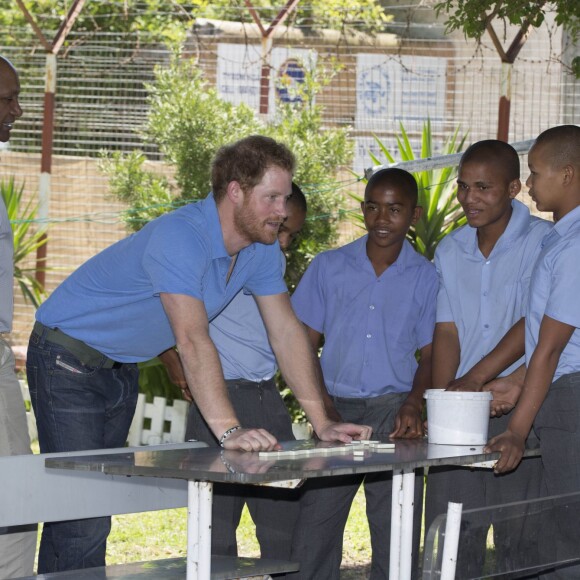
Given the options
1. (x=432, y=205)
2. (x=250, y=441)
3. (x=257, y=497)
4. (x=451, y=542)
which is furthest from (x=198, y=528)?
(x=432, y=205)

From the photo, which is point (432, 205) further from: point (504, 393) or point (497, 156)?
point (504, 393)

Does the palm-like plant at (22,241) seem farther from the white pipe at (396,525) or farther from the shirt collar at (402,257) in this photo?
the white pipe at (396,525)

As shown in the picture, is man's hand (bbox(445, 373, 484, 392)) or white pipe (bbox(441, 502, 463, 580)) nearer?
white pipe (bbox(441, 502, 463, 580))

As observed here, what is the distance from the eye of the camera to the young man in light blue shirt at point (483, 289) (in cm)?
471

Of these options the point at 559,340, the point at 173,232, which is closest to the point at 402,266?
the point at 559,340

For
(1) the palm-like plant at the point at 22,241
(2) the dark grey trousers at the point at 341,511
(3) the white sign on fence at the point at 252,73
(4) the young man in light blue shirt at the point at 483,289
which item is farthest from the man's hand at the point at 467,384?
A: (1) the palm-like plant at the point at 22,241

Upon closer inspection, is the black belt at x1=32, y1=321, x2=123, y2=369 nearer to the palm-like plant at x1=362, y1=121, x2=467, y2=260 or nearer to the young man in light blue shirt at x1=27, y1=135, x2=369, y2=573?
the young man in light blue shirt at x1=27, y1=135, x2=369, y2=573

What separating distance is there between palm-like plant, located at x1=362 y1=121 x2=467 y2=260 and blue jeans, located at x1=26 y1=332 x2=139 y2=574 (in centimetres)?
431

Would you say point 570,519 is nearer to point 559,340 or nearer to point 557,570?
→ point 557,570

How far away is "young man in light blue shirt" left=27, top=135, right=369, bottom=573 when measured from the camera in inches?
150

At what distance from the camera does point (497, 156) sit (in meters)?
4.86

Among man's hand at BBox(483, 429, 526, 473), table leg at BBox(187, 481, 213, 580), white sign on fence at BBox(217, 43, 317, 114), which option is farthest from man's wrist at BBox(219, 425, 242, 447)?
white sign on fence at BBox(217, 43, 317, 114)

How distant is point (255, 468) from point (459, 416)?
107 centimetres

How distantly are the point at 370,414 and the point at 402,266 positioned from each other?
2.24 ft
